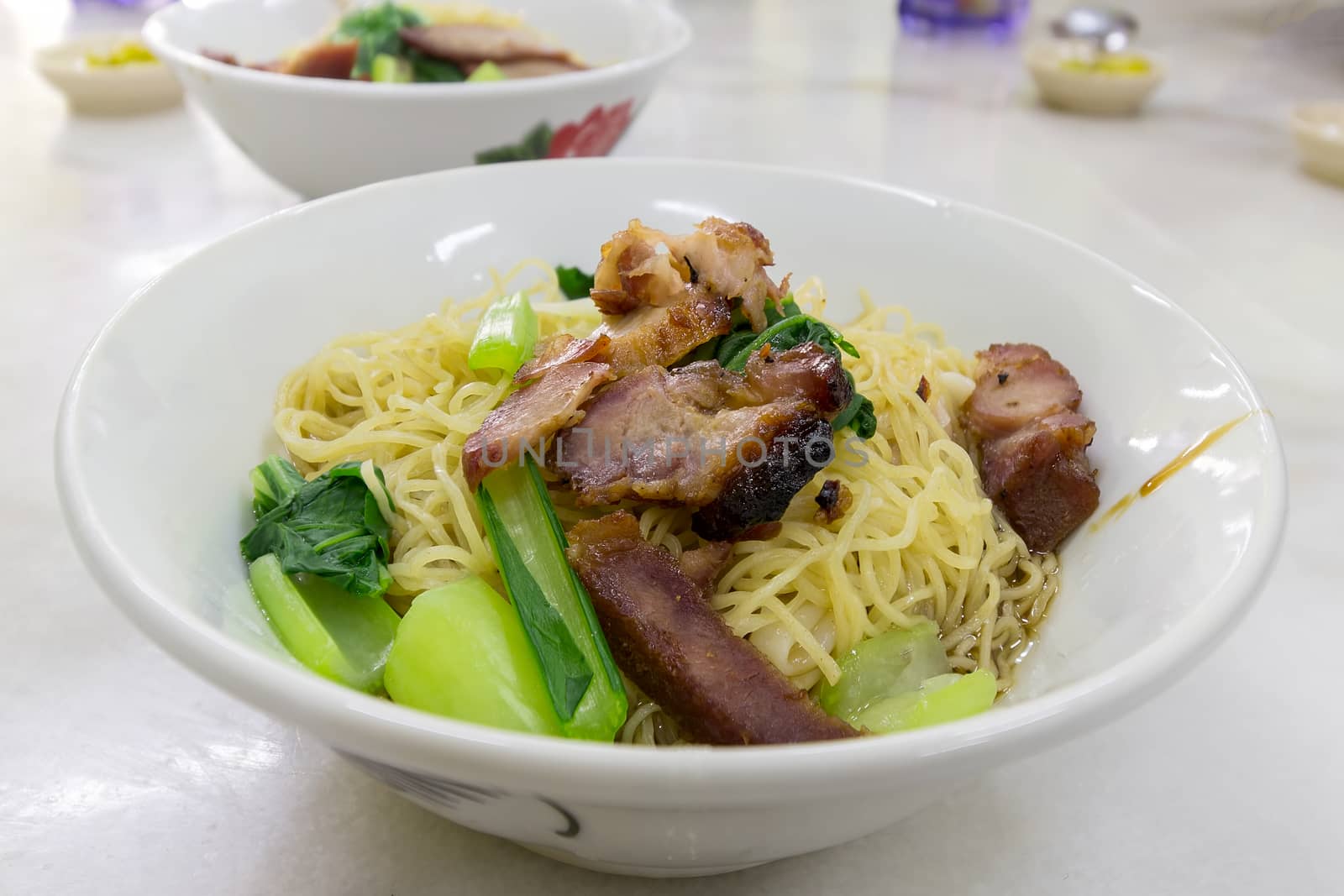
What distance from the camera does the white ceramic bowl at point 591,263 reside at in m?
1.01

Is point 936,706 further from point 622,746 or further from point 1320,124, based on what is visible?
point 1320,124

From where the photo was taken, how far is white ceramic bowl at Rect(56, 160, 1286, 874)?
101cm

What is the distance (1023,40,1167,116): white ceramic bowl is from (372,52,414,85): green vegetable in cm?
377

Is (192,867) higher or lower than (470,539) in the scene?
lower

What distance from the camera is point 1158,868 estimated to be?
5.25 feet

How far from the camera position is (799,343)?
6.03 feet

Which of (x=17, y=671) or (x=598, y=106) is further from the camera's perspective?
(x=598, y=106)

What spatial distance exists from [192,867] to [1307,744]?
1940mm

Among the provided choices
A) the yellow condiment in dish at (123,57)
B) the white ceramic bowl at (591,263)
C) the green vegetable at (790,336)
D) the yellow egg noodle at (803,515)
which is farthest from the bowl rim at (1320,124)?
the yellow condiment in dish at (123,57)

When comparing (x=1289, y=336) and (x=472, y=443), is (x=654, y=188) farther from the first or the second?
(x=1289, y=336)

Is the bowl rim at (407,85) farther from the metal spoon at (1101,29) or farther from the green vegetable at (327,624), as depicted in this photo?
the metal spoon at (1101,29)

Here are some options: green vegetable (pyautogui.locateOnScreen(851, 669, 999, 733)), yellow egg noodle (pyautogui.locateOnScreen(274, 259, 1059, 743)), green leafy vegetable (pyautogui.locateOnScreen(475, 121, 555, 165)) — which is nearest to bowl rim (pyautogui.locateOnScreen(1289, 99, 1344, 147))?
yellow egg noodle (pyautogui.locateOnScreen(274, 259, 1059, 743))

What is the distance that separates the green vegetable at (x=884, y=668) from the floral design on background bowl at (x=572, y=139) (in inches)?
71.2

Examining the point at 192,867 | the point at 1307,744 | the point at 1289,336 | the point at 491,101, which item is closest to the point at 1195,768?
the point at 1307,744
